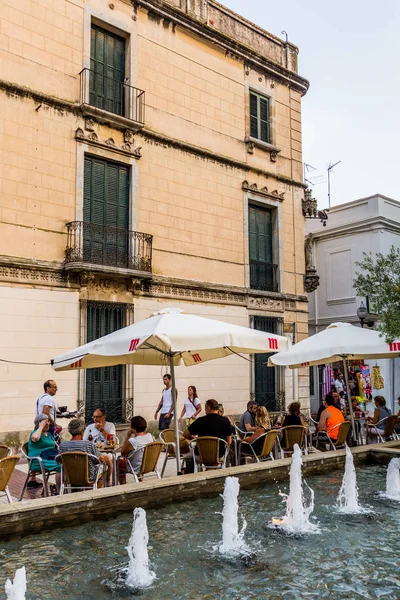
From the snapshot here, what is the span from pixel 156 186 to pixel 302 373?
790 cm

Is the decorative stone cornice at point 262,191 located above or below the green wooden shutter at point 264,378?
above

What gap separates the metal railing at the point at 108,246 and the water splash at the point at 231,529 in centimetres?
820

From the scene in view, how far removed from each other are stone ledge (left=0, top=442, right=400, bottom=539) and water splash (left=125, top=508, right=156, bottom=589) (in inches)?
33.7

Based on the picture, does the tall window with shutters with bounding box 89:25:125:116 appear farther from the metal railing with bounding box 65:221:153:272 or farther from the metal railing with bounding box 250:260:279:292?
the metal railing with bounding box 250:260:279:292

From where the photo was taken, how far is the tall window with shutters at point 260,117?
1844 centimetres

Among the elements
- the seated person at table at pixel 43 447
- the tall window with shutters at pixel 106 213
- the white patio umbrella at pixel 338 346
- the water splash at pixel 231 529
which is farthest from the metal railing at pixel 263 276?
the water splash at pixel 231 529

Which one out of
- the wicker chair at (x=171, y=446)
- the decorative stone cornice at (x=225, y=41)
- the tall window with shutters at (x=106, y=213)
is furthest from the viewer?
the decorative stone cornice at (x=225, y=41)

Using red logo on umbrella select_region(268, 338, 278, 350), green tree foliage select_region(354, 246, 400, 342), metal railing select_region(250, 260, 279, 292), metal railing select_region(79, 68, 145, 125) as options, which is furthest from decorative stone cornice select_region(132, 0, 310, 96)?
red logo on umbrella select_region(268, 338, 278, 350)

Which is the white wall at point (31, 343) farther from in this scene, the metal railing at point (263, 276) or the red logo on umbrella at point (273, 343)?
the metal railing at point (263, 276)

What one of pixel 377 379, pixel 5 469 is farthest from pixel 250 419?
pixel 377 379

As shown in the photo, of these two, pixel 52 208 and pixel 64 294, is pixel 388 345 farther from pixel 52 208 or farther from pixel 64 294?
pixel 52 208

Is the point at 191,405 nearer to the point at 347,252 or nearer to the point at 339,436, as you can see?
the point at 339,436

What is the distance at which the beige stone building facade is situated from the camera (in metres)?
12.6

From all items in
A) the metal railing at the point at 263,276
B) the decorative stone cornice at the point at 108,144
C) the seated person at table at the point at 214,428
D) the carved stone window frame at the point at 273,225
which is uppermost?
the decorative stone cornice at the point at 108,144
